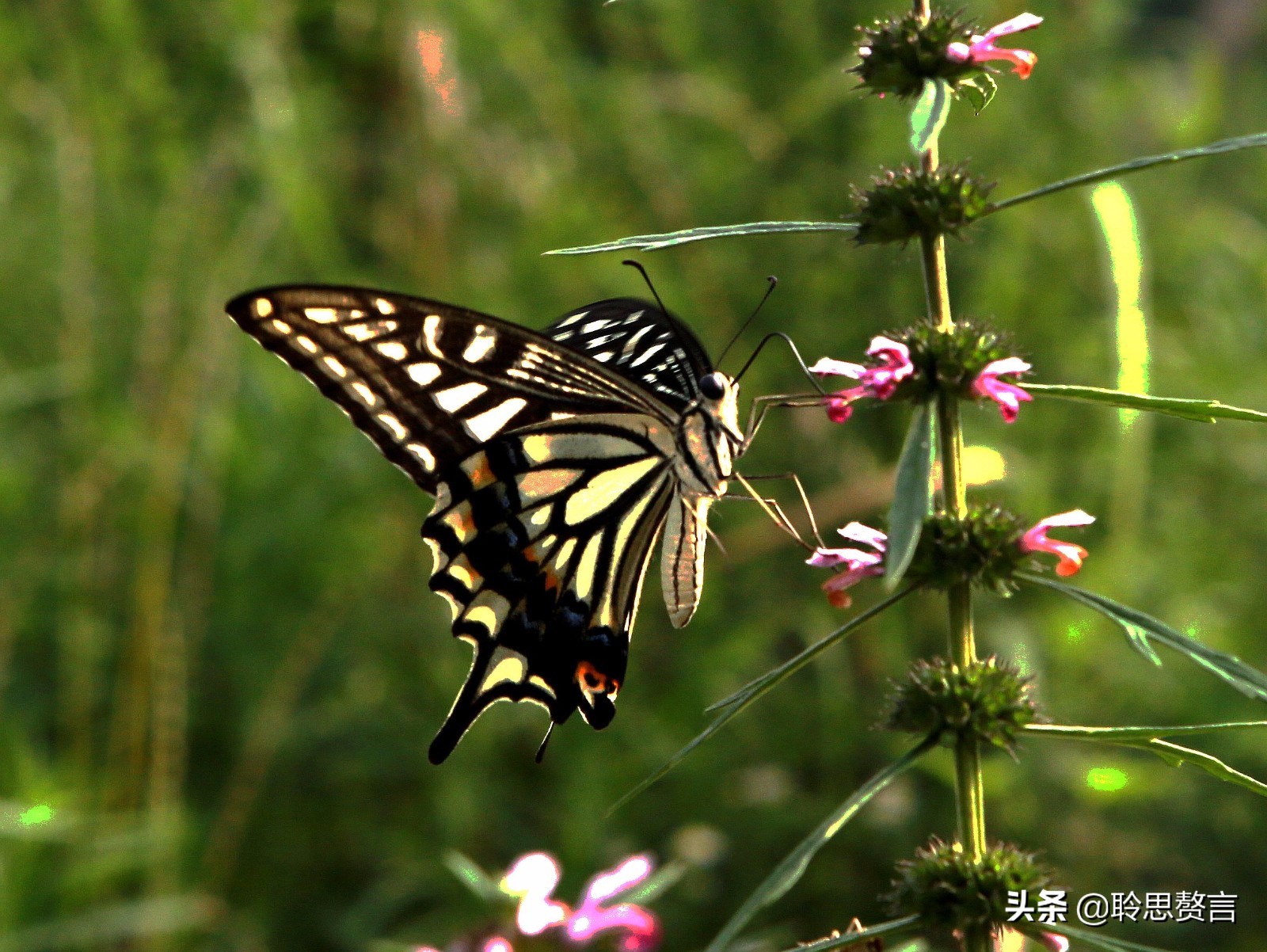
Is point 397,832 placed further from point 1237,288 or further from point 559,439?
point 1237,288

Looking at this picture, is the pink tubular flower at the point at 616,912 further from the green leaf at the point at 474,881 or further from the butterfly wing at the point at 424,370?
the butterfly wing at the point at 424,370

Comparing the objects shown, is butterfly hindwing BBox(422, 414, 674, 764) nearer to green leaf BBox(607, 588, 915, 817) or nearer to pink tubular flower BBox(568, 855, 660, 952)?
pink tubular flower BBox(568, 855, 660, 952)

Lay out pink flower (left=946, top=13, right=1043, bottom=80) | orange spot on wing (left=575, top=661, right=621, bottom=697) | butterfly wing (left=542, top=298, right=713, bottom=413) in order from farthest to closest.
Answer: butterfly wing (left=542, top=298, right=713, bottom=413) < orange spot on wing (left=575, top=661, right=621, bottom=697) < pink flower (left=946, top=13, right=1043, bottom=80)

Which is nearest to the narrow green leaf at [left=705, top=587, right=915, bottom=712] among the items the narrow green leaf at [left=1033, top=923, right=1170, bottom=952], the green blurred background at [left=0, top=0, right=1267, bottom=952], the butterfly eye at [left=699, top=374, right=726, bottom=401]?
the narrow green leaf at [left=1033, top=923, right=1170, bottom=952]

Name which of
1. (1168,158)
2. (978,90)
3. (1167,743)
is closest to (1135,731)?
(1167,743)

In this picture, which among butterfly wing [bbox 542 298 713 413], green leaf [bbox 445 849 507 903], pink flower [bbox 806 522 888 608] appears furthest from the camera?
Result: butterfly wing [bbox 542 298 713 413]

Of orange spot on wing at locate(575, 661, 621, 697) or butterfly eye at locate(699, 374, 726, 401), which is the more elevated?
butterfly eye at locate(699, 374, 726, 401)

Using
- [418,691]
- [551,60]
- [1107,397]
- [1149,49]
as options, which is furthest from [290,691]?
[1149,49]

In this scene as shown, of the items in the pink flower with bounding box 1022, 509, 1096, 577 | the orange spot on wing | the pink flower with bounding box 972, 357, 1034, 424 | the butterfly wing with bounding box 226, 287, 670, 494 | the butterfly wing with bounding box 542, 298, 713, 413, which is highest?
the butterfly wing with bounding box 542, 298, 713, 413

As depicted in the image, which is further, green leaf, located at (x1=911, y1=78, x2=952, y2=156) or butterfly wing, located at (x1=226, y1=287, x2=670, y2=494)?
butterfly wing, located at (x1=226, y1=287, x2=670, y2=494)
